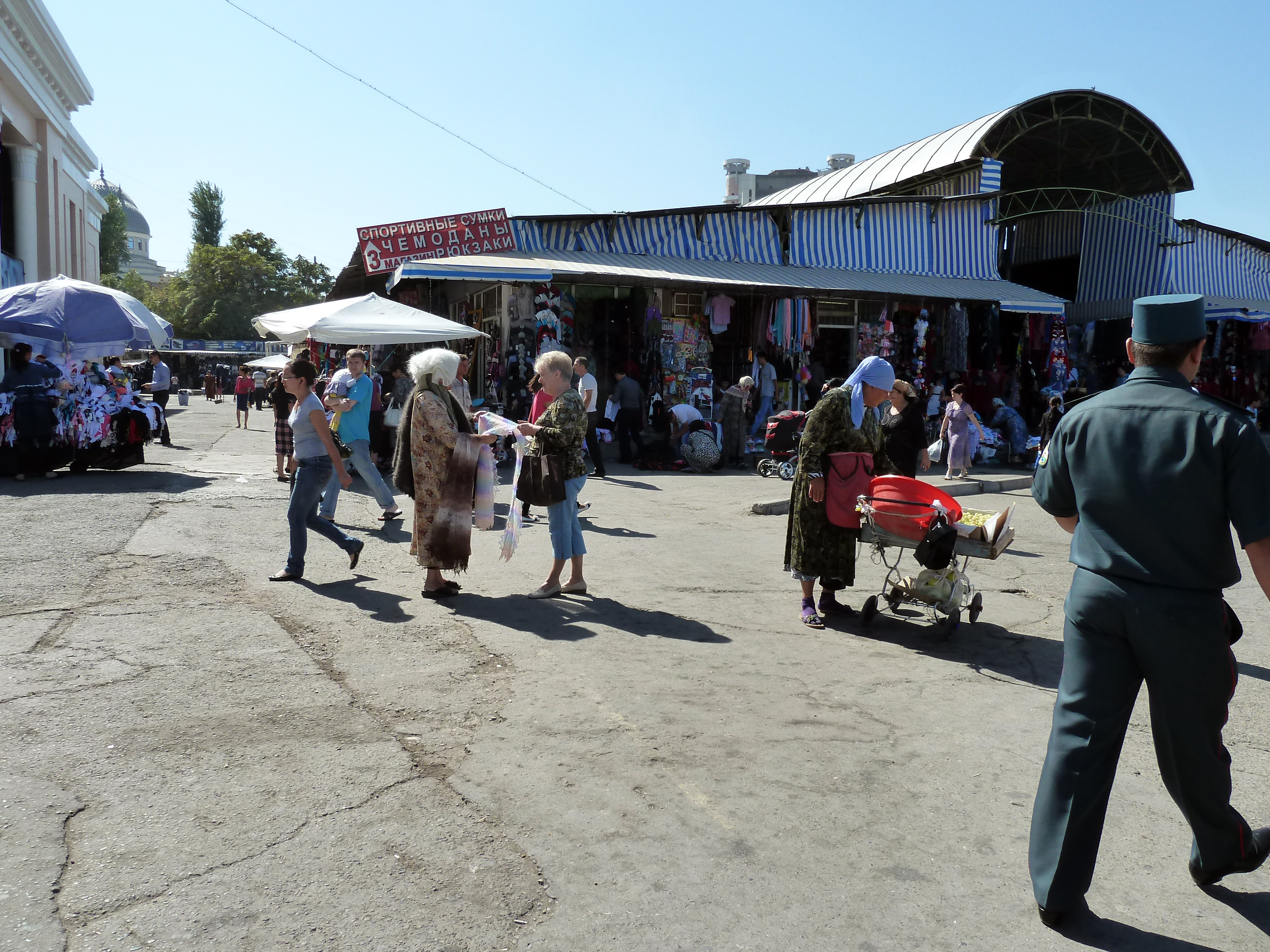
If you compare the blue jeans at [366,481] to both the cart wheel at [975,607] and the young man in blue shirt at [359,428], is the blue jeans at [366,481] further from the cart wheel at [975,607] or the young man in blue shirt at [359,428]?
the cart wheel at [975,607]

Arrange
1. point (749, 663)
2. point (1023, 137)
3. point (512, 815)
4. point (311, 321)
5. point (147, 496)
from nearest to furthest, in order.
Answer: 1. point (512, 815)
2. point (749, 663)
3. point (147, 496)
4. point (311, 321)
5. point (1023, 137)

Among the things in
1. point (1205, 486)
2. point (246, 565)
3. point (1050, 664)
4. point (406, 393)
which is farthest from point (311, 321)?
point (1205, 486)

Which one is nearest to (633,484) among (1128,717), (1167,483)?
(1128,717)

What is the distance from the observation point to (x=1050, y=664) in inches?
220

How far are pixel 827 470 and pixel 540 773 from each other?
3.01 meters

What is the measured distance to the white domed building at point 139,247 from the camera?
382 ft

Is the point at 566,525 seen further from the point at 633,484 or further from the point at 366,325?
the point at 633,484

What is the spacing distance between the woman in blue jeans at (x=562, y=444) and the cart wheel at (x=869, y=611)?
79.6 inches

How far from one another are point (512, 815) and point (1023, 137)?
77.5 ft

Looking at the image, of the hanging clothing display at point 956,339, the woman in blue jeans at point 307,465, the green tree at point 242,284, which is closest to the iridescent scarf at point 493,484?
the woman in blue jeans at point 307,465

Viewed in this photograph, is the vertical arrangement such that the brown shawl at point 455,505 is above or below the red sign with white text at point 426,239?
below

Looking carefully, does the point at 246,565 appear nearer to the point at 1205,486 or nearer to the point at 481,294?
the point at 1205,486

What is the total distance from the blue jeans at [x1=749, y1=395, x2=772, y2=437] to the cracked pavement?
34.3 feet

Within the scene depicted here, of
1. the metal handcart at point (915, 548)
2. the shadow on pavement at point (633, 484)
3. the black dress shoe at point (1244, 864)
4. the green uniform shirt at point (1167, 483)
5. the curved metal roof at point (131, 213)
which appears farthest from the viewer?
the curved metal roof at point (131, 213)
